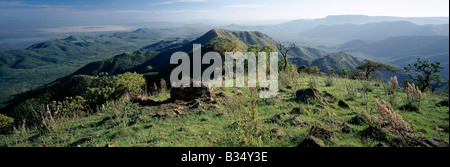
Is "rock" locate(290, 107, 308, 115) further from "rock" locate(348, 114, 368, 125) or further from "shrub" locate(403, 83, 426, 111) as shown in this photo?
"shrub" locate(403, 83, 426, 111)

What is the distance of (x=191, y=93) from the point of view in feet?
34.4

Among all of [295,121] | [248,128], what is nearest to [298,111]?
[295,121]

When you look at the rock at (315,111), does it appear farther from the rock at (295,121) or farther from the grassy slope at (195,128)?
the rock at (295,121)

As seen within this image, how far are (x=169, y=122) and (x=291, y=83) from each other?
1011 cm

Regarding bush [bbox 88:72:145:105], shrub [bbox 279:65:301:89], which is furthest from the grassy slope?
shrub [bbox 279:65:301:89]

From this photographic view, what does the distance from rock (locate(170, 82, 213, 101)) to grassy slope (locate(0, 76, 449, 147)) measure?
1.14m

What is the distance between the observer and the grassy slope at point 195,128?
523cm

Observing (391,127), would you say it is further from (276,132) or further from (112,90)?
(112,90)

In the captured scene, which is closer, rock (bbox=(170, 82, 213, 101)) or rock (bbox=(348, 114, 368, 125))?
rock (bbox=(348, 114, 368, 125))

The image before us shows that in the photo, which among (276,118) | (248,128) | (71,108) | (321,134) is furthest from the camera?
(71,108)

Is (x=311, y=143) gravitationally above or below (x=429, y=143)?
above

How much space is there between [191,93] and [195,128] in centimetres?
430

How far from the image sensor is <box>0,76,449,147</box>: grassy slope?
17.2 ft
